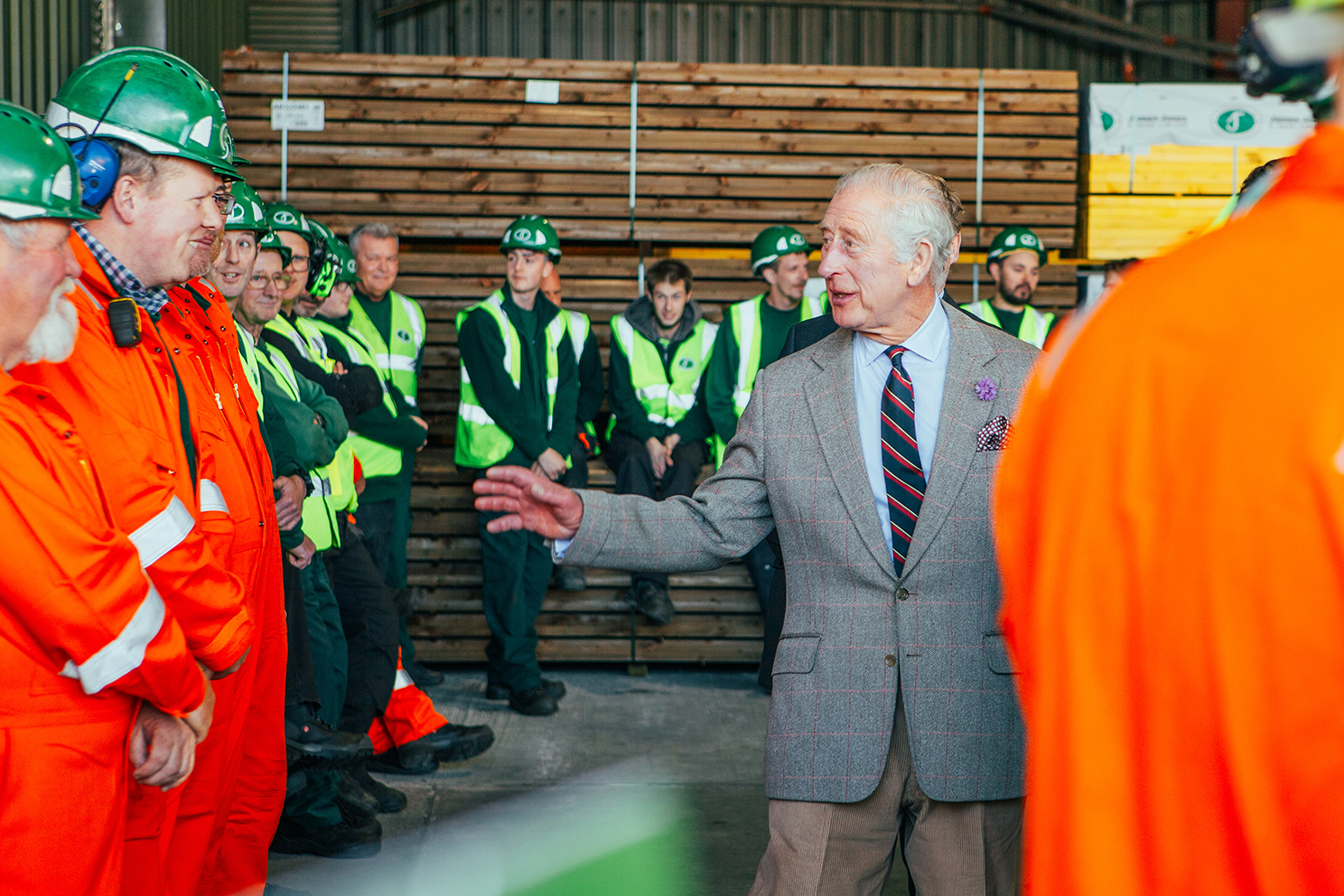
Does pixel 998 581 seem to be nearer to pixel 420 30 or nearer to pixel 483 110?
pixel 483 110

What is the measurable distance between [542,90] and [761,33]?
388cm

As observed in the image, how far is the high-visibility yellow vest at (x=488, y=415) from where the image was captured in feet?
20.1

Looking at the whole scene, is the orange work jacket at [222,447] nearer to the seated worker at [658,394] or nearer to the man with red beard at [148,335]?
the man with red beard at [148,335]

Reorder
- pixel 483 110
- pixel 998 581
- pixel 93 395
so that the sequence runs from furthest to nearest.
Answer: pixel 483 110, pixel 998 581, pixel 93 395

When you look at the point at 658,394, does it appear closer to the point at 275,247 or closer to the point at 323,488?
the point at 323,488

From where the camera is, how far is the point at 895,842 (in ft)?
7.59

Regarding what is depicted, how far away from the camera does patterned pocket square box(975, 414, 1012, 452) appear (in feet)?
7.72

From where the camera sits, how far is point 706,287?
7547 millimetres

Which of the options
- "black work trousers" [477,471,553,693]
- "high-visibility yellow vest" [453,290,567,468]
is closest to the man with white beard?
"black work trousers" [477,471,553,693]

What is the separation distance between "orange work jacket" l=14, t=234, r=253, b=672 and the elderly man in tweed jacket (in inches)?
21.6

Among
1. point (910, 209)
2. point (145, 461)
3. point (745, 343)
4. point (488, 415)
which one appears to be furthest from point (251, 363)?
point (745, 343)

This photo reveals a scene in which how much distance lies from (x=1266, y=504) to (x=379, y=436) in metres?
4.82

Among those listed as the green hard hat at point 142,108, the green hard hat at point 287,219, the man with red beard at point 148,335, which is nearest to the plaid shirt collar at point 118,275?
the man with red beard at point 148,335

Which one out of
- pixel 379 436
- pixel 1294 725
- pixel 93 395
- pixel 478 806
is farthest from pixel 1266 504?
pixel 379 436
